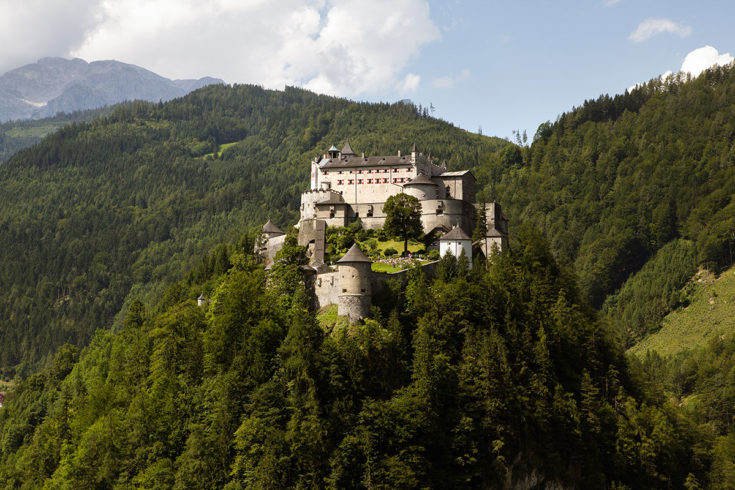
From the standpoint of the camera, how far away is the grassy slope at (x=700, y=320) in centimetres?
11581

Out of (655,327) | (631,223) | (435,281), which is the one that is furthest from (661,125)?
(435,281)

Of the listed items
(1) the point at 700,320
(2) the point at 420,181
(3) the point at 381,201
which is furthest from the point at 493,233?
(1) the point at 700,320

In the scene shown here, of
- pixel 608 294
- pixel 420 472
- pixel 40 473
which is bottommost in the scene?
pixel 40 473

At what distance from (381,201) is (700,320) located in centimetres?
6939

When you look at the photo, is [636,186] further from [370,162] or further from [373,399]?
[373,399]

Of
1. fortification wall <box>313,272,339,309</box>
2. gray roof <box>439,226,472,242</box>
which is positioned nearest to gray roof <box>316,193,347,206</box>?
gray roof <box>439,226,472,242</box>

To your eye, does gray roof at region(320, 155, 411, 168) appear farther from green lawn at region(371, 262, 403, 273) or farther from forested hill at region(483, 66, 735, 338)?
forested hill at region(483, 66, 735, 338)

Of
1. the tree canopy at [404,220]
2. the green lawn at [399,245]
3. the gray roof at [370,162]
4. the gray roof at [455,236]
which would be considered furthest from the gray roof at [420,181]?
the gray roof at [455,236]

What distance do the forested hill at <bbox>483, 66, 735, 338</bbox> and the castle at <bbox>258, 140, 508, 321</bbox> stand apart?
209ft

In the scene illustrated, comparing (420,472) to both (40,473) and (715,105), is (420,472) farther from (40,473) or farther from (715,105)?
(715,105)

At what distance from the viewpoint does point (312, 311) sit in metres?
63.5

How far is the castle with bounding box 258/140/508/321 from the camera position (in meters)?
74.3

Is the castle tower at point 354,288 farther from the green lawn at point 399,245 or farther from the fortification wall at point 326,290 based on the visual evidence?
the green lawn at point 399,245

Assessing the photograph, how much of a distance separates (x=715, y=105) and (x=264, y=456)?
165 metres
